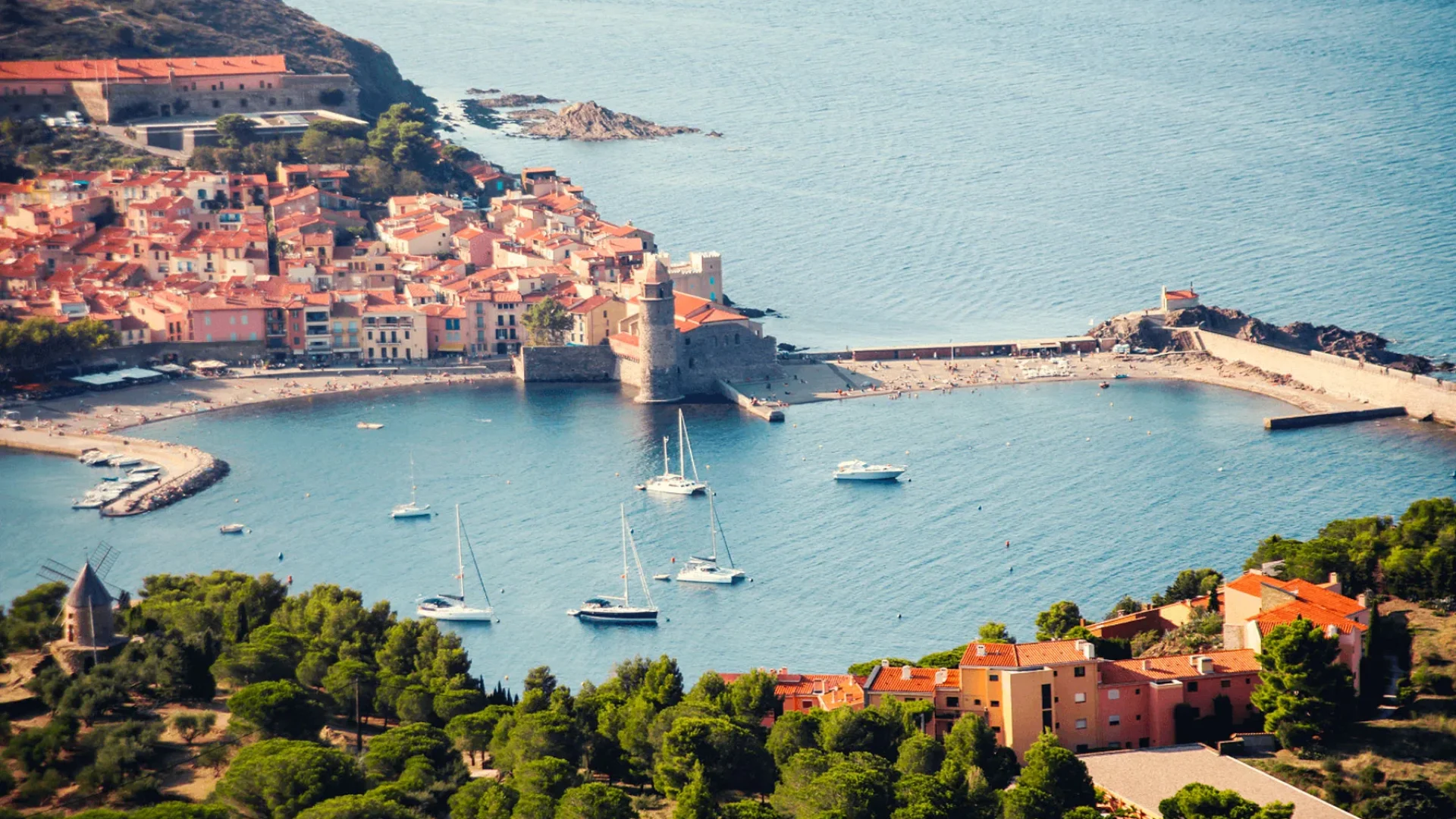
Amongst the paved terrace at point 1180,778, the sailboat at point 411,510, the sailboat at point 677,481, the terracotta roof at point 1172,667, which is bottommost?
the paved terrace at point 1180,778

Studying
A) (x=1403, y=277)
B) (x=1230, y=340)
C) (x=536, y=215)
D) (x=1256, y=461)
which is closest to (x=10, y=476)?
(x=536, y=215)

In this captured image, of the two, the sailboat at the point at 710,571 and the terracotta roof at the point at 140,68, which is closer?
the sailboat at the point at 710,571

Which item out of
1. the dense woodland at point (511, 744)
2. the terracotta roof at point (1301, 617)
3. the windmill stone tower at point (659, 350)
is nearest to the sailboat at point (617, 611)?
the dense woodland at point (511, 744)

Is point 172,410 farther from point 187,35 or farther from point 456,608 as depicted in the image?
point 187,35

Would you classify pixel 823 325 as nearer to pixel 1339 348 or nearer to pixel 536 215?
pixel 536 215

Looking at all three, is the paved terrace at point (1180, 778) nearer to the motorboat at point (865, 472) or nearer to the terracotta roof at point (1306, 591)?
the terracotta roof at point (1306, 591)

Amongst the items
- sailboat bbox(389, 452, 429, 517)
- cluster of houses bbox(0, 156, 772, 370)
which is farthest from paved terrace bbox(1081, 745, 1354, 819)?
cluster of houses bbox(0, 156, 772, 370)

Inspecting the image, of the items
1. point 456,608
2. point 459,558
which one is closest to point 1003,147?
point 459,558
